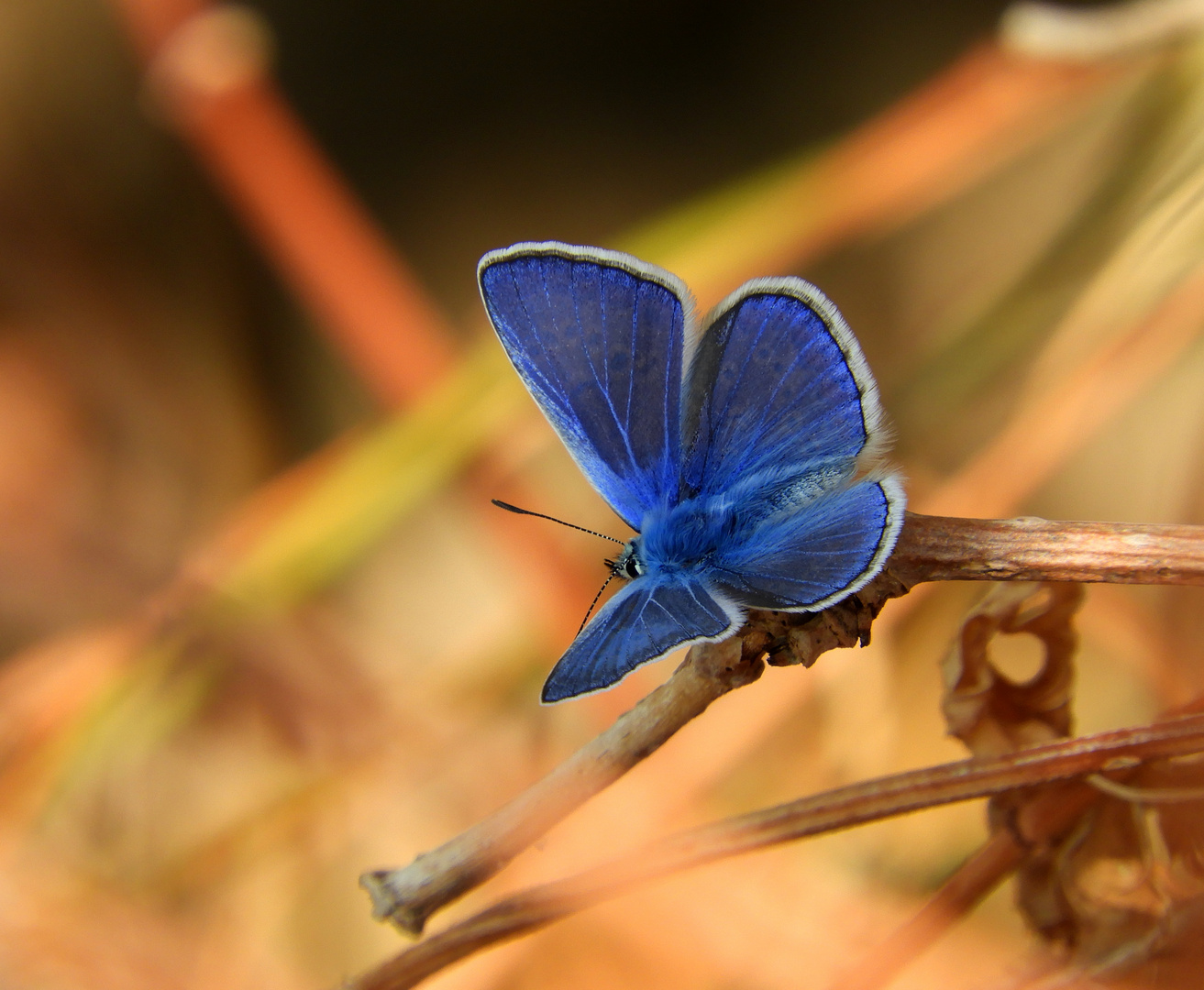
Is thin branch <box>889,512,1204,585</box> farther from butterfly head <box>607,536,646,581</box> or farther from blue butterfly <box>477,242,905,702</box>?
butterfly head <box>607,536,646,581</box>

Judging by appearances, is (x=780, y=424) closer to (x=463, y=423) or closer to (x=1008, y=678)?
(x=1008, y=678)

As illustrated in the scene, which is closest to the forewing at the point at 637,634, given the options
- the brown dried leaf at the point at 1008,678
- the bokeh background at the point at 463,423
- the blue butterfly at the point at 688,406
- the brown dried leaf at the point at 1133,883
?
the blue butterfly at the point at 688,406

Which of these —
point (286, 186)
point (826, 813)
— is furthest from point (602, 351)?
point (286, 186)

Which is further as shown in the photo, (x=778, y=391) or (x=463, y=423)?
(x=463, y=423)

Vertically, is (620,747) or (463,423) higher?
(463,423)

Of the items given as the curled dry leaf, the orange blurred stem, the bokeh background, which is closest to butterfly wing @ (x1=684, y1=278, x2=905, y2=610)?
the curled dry leaf

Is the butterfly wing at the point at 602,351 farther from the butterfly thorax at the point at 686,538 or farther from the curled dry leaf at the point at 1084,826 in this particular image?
the curled dry leaf at the point at 1084,826
